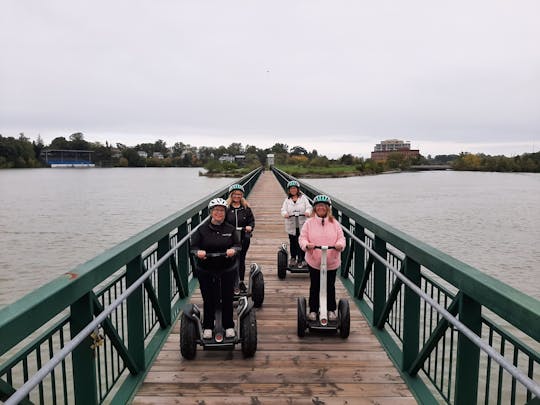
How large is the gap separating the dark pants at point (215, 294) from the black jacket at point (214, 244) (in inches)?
2.4

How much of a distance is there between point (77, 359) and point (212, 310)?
1.55 m

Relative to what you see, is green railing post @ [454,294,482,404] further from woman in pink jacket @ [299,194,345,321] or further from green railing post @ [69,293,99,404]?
green railing post @ [69,293,99,404]

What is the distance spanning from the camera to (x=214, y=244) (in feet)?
13.9

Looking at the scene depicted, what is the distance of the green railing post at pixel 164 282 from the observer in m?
5.02

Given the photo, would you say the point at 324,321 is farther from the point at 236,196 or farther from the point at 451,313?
the point at 236,196

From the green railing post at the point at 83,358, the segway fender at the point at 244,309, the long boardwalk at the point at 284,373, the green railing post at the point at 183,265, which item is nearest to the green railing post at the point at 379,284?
the long boardwalk at the point at 284,373

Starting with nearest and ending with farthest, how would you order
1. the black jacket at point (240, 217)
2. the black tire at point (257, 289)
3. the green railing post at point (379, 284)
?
the green railing post at point (379, 284)
the black tire at point (257, 289)
the black jacket at point (240, 217)

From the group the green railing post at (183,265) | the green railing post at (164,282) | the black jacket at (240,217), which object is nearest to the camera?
the green railing post at (164,282)

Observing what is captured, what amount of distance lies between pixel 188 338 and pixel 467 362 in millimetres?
2287

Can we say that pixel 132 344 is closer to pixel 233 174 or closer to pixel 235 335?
pixel 235 335

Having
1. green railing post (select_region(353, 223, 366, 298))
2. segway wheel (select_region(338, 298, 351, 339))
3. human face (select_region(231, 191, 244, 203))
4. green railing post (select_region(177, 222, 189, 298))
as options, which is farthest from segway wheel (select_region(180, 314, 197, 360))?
green railing post (select_region(353, 223, 366, 298))

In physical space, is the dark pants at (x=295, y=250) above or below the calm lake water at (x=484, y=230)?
above

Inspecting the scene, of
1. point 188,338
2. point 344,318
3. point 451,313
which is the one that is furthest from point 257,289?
point 451,313

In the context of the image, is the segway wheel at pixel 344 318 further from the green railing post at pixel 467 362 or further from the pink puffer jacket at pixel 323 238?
the green railing post at pixel 467 362
